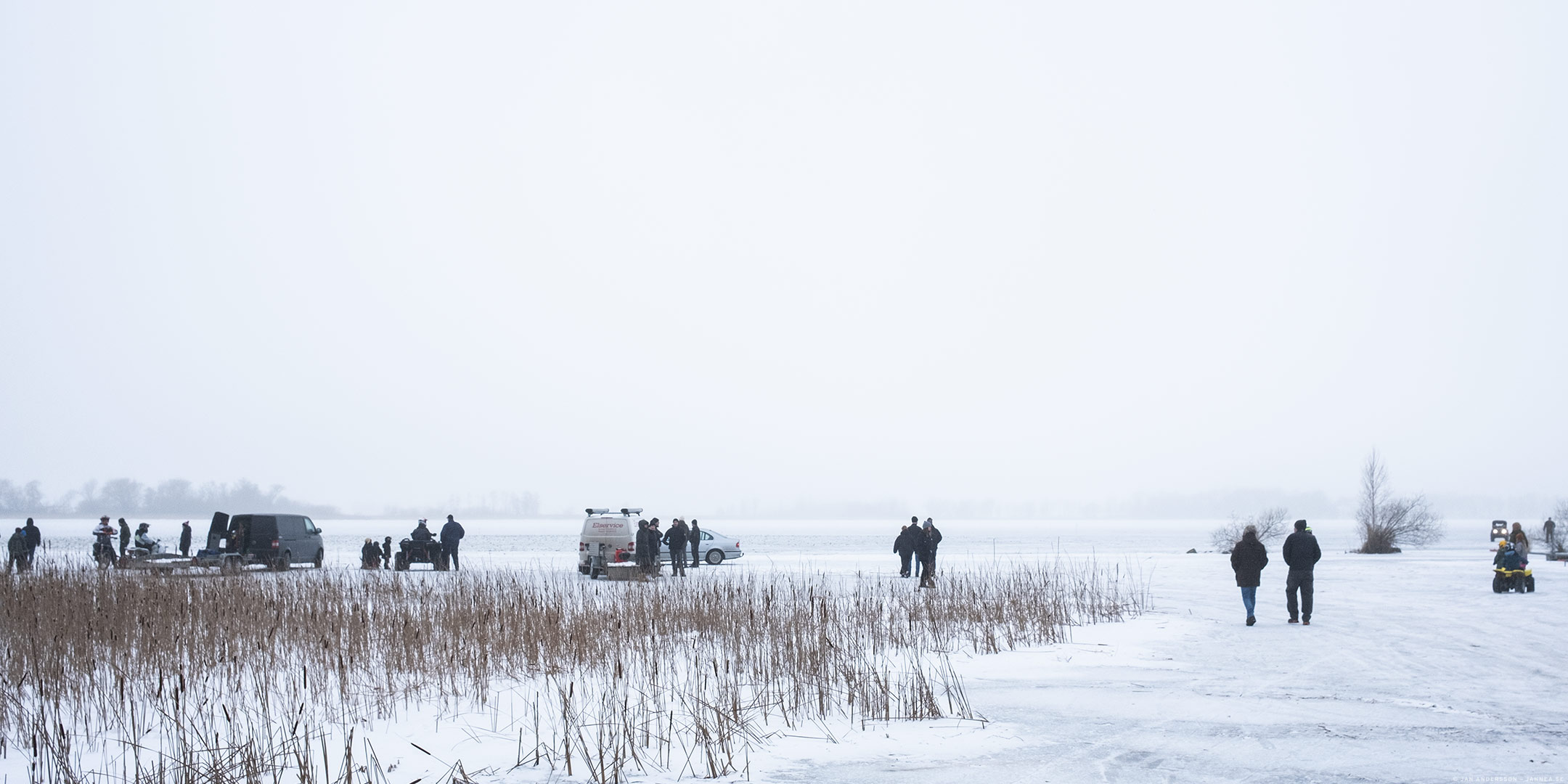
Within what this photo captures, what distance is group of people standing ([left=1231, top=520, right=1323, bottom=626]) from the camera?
570 inches

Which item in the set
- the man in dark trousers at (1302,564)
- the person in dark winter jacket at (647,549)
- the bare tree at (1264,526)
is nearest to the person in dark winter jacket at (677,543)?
the person in dark winter jacket at (647,549)

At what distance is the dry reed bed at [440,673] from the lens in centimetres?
695

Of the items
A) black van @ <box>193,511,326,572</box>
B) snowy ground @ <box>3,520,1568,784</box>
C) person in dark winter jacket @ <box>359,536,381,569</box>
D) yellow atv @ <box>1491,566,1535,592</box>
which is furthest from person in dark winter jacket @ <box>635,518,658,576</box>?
→ yellow atv @ <box>1491,566,1535,592</box>

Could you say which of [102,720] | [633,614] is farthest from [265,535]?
[102,720]

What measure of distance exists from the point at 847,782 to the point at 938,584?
12956mm

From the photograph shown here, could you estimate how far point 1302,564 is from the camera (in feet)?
48.3

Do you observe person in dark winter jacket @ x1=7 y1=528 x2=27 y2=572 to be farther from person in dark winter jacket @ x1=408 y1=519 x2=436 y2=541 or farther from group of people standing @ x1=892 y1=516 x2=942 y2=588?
group of people standing @ x1=892 y1=516 x2=942 y2=588

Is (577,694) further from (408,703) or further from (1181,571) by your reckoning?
(1181,571)

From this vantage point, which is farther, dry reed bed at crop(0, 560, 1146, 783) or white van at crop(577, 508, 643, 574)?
white van at crop(577, 508, 643, 574)

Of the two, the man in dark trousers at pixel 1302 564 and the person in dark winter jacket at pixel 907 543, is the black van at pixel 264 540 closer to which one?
the person in dark winter jacket at pixel 907 543

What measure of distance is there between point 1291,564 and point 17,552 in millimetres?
24064

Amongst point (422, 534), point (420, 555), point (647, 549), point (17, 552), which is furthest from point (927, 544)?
point (17, 552)

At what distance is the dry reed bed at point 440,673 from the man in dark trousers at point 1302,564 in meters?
3.47

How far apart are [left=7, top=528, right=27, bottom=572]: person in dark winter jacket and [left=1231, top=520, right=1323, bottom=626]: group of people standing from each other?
19567mm
